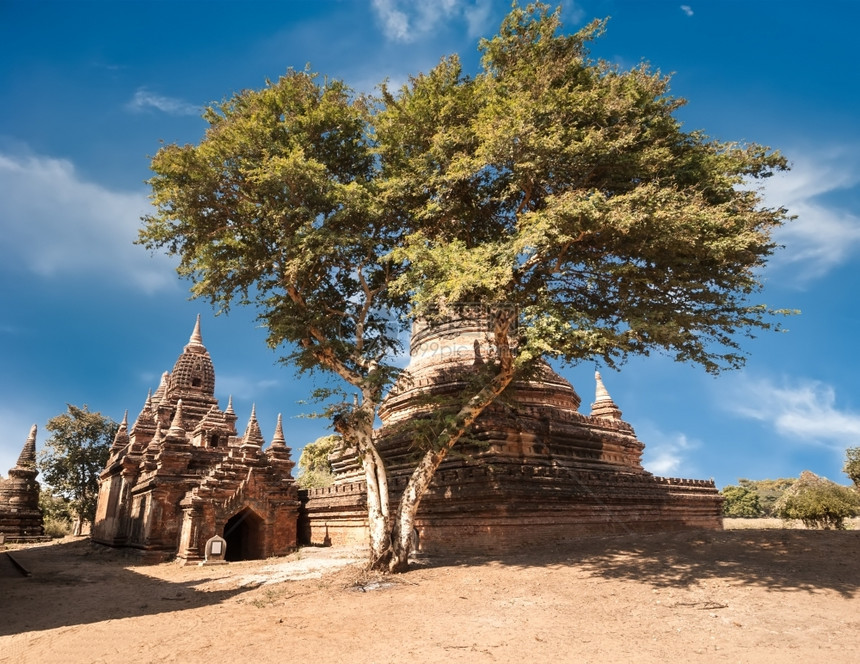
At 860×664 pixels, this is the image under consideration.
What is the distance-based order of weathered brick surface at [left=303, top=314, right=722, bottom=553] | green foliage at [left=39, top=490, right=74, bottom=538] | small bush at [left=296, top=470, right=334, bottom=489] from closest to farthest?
weathered brick surface at [left=303, top=314, right=722, bottom=553]
green foliage at [left=39, top=490, right=74, bottom=538]
small bush at [left=296, top=470, right=334, bottom=489]

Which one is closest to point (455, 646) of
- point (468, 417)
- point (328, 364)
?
point (468, 417)

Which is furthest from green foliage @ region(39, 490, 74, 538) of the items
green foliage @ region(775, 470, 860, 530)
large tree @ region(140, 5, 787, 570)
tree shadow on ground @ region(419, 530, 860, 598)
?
green foliage @ region(775, 470, 860, 530)

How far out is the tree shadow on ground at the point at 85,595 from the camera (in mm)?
9266

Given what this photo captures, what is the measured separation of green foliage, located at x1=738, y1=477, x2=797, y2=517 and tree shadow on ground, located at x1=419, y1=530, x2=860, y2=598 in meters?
48.1

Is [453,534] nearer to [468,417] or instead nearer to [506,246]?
[468,417]

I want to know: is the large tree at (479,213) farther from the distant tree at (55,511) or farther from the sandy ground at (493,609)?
the distant tree at (55,511)

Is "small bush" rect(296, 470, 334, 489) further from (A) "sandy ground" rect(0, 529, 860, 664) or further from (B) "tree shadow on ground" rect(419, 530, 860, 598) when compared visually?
(B) "tree shadow on ground" rect(419, 530, 860, 598)

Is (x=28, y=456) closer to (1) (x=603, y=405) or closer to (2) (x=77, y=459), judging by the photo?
(2) (x=77, y=459)

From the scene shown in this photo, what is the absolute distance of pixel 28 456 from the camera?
30.1 m

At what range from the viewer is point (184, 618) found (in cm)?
881

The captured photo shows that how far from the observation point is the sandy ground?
22.6ft

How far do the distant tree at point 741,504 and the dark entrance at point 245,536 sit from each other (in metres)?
48.4

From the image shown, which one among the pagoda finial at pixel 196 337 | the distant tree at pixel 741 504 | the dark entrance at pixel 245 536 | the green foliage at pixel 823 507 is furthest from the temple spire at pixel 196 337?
the distant tree at pixel 741 504

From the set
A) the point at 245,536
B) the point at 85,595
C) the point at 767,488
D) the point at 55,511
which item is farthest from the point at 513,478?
the point at 767,488
